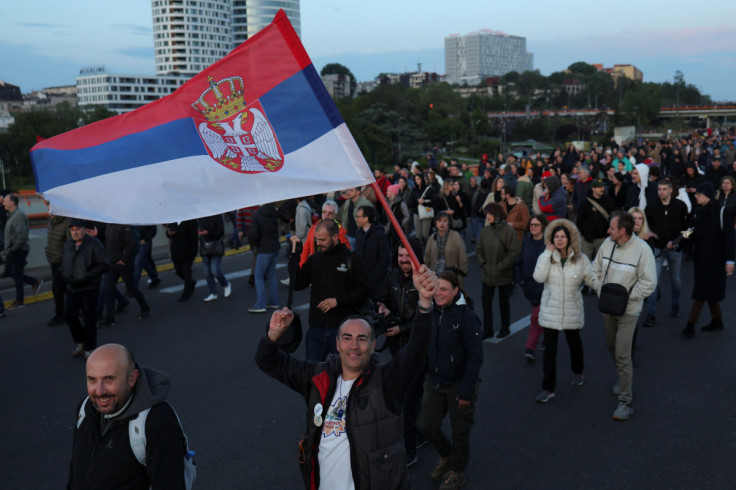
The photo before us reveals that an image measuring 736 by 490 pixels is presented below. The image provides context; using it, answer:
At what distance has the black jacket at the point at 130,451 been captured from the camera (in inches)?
104

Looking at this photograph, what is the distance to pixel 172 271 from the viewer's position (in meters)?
13.0

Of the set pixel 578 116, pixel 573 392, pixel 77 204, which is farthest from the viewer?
pixel 578 116

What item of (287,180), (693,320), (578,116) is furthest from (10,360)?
(578,116)

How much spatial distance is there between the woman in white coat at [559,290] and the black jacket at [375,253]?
5.98 ft

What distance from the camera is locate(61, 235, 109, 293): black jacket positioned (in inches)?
294

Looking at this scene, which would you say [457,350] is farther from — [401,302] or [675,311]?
[675,311]

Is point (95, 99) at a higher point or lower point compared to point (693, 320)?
higher

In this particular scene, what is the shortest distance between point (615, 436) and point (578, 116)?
14430 centimetres

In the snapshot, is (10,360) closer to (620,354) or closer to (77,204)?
(77,204)

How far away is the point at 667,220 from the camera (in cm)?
866

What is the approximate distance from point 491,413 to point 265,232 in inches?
190

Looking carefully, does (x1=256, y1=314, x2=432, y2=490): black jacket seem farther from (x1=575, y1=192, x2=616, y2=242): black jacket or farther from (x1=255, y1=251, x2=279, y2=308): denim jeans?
(x1=575, y1=192, x2=616, y2=242): black jacket

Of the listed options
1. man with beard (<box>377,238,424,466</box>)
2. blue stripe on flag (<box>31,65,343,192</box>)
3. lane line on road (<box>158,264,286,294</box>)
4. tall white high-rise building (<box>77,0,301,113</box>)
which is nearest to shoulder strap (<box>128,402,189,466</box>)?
blue stripe on flag (<box>31,65,343,192</box>)

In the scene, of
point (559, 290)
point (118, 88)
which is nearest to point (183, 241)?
point (559, 290)
